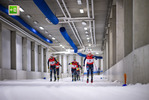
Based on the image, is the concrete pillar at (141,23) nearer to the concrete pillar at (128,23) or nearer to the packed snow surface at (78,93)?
the packed snow surface at (78,93)

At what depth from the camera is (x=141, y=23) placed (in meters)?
7.12

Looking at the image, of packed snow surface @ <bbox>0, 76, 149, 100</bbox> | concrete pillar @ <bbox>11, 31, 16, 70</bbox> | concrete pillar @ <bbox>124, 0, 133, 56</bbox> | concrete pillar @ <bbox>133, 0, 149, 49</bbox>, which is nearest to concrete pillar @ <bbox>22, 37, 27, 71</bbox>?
concrete pillar @ <bbox>11, 31, 16, 70</bbox>

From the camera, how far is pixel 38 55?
1377 inches

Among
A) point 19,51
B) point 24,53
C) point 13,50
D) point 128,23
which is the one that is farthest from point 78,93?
point 24,53

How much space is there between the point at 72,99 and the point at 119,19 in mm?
10067

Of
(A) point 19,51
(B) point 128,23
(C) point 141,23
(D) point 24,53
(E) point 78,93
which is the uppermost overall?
(B) point 128,23

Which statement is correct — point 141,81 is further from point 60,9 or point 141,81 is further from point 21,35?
point 21,35

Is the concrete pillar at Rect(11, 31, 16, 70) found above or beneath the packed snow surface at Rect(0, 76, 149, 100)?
above

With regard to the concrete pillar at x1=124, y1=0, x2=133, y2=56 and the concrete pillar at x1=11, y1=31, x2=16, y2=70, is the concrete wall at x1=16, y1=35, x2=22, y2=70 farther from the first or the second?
the concrete pillar at x1=124, y1=0, x2=133, y2=56

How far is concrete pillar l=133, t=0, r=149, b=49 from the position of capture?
7.00 m

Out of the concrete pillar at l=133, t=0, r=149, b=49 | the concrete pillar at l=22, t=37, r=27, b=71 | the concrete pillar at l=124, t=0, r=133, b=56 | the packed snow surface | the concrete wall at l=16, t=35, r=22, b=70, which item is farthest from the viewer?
the concrete pillar at l=22, t=37, r=27, b=71

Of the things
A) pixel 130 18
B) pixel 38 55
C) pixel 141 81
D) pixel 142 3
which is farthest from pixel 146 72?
pixel 38 55

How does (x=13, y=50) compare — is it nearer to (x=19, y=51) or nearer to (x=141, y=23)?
(x=19, y=51)

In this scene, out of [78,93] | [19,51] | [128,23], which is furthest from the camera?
[19,51]
